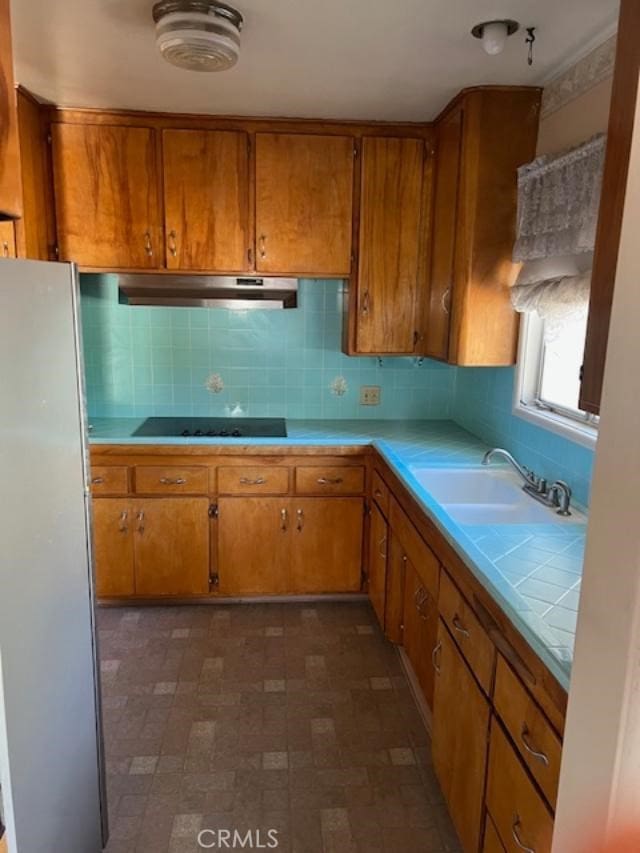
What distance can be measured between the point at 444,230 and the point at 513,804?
2.20m

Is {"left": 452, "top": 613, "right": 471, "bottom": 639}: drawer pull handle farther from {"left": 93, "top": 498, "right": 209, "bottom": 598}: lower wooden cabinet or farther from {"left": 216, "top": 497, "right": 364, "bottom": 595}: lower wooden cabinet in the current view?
{"left": 93, "top": 498, "right": 209, "bottom": 598}: lower wooden cabinet

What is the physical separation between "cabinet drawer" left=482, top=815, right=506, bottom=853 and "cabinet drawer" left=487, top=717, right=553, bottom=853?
0.07 ft

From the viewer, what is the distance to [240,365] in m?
3.36

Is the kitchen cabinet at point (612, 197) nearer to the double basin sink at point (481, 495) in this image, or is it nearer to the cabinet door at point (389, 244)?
the double basin sink at point (481, 495)

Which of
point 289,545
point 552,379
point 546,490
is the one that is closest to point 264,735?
point 289,545

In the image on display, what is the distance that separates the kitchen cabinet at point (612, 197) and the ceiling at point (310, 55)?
2.73 ft

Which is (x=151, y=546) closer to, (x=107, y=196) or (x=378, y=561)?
(x=378, y=561)

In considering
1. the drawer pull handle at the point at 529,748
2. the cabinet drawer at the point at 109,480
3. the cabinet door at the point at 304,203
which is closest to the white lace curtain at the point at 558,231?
the cabinet door at the point at 304,203

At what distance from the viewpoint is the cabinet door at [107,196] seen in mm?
2717

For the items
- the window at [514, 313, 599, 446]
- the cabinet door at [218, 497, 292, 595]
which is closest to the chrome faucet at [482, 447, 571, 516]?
the window at [514, 313, 599, 446]

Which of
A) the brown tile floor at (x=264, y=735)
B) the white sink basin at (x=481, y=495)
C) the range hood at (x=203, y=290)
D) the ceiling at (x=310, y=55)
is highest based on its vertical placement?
the ceiling at (x=310, y=55)

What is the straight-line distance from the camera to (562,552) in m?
1.61

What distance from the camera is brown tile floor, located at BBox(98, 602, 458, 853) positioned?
70.9 inches

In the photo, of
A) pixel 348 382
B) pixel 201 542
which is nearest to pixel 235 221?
pixel 348 382
